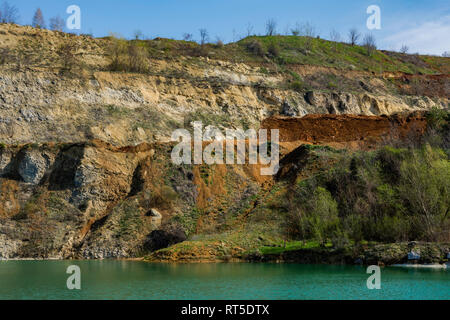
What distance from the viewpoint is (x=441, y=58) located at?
10062cm

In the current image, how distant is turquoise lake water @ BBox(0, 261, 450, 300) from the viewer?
17047mm

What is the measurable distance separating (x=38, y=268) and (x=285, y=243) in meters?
15.4

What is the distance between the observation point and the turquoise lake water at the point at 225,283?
17047mm

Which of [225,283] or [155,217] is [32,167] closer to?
[155,217]

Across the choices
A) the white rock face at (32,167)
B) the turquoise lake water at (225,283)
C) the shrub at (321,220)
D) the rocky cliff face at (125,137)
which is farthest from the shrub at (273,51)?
→ the turquoise lake water at (225,283)

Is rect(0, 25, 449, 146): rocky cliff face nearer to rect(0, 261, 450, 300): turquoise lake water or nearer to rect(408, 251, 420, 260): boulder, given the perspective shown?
rect(0, 261, 450, 300): turquoise lake water

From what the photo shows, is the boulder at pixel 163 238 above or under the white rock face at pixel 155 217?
under

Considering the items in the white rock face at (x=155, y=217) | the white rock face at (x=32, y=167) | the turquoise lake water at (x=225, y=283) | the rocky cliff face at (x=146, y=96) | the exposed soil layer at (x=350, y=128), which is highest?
the rocky cliff face at (x=146, y=96)

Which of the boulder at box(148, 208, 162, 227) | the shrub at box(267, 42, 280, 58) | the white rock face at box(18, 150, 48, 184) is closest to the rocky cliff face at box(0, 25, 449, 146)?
the white rock face at box(18, 150, 48, 184)

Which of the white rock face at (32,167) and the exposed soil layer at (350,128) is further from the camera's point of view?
the exposed soil layer at (350,128)

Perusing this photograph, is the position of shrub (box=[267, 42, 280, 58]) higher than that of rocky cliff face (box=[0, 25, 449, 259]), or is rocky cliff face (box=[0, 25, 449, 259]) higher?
shrub (box=[267, 42, 280, 58])

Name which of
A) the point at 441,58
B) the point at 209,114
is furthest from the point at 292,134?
the point at 441,58

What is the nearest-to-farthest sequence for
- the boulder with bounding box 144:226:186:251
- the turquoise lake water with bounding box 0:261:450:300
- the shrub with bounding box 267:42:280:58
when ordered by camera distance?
the turquoise lake water with bounding box 0:261:450:300, the boulder with bounding box 144:226:186:251, the shrub with bounding box 267:42:280:58

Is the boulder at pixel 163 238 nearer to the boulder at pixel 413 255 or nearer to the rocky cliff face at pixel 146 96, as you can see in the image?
the rocky cliff face at pixel 146 96
